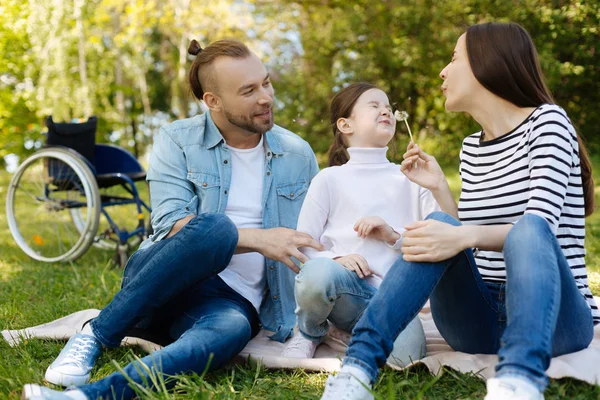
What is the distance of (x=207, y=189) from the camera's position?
2490 mm

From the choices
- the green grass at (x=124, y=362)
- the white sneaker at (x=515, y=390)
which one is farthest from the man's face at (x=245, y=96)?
the white sneaker at (x=515, y=390)

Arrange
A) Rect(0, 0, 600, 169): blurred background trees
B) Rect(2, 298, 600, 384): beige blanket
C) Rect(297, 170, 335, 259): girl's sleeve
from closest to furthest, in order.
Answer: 1. Rect(2, 298, 600, 384): beige blanket
2. Rect(297, 170, 335, 259): girl's sleeve
3. Rect(0, 0, 600, 169): blurred background trees

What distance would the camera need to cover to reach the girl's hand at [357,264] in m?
2.20

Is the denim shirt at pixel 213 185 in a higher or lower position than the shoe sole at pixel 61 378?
higher

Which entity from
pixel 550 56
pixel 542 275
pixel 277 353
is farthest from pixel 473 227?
pixel 550 56

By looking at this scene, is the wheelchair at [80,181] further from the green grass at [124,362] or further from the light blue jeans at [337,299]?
the light blue jeans at [337,299]

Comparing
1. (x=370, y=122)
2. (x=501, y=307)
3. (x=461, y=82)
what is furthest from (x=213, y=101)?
(x=501, y=307)

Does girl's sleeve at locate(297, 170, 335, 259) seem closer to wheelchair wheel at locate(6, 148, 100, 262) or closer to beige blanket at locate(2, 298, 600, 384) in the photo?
beige blanket at locate(2, 298, 600, 384)

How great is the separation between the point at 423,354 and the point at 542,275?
672 millimetres

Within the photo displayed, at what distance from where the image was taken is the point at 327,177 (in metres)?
2.39

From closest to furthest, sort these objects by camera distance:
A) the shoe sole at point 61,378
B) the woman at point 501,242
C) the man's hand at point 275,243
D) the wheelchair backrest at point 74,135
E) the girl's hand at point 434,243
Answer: the woman at point 501,242 → the girl's hand at point 434,243 → the shoe sole at point 61,378 → the man's hand at point 275,243 → the wheelchair backrest at point 74,135

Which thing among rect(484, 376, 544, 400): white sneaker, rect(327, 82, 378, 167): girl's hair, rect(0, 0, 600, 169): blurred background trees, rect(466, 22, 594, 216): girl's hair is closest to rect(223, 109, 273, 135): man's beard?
rect(327, 82, 378, 167): girl's hair

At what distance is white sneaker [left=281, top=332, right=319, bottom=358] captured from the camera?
7.54 ft

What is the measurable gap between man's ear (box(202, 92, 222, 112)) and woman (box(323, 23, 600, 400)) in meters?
0.80
